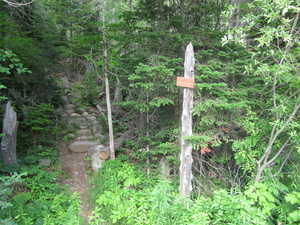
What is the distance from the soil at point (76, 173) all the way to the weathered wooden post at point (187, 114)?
2676mm

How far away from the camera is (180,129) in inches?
170

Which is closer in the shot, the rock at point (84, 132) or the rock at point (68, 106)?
the rock at point (84, 132)

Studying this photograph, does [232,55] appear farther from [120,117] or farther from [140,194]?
[120,117]

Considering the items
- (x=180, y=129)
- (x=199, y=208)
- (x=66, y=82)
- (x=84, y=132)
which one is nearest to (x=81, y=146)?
(x=84, y=132)

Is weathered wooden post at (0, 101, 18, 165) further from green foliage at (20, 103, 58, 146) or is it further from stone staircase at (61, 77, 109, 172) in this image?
stone staircase at (61, 77, 109, 172)

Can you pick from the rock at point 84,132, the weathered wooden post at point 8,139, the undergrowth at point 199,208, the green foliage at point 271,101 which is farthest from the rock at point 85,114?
the green foliage at point 271,101

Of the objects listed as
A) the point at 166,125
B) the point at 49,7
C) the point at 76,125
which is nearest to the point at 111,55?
the point at 166,125

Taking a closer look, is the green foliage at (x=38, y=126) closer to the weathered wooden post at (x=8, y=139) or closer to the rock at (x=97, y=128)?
the weathered wooden post at (x=8, y=139)

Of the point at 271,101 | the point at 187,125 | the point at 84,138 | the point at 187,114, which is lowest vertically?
the point at 84,138

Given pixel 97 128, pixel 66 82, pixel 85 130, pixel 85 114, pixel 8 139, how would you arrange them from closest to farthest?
pixel 8 139 < pixel 85 130 < pixel 97 128 < pixel 85 114 < pixel 66 82

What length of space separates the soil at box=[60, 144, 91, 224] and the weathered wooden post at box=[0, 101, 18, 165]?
1.59 m

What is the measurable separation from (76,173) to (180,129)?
4.18 m

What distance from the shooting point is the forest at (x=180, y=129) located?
320cm

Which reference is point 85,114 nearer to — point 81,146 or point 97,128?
point 97,128
